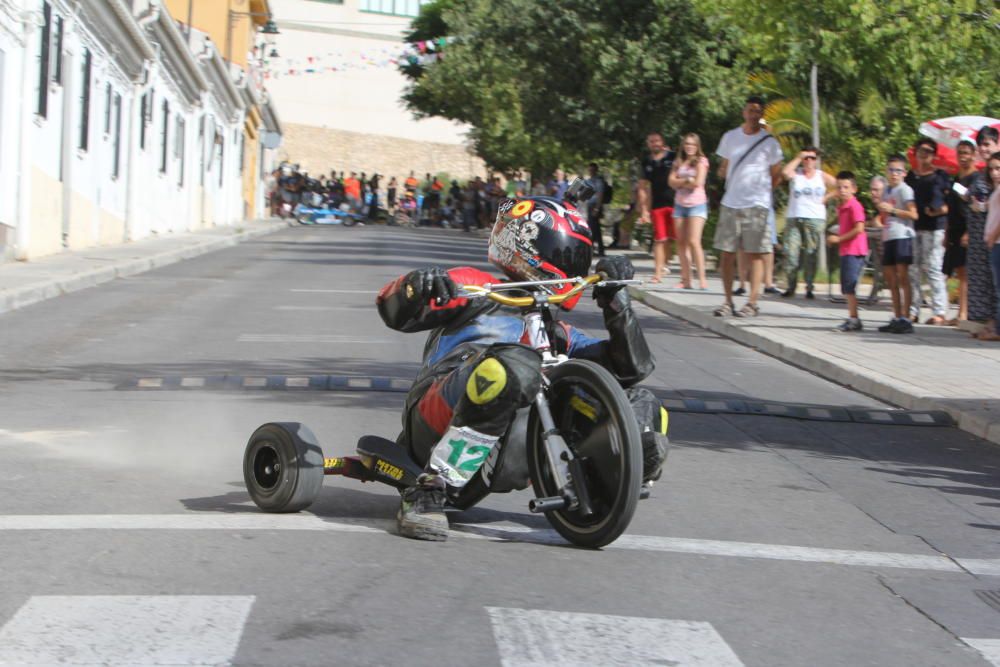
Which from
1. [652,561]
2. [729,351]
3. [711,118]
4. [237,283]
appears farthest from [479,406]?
[711,118]

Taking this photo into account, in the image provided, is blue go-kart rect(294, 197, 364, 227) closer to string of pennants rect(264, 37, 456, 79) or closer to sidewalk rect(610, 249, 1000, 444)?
string of pennants rect(264, 37, 456, 79)

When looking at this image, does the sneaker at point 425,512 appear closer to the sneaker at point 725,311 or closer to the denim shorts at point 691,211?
the sneaker at point 725,311

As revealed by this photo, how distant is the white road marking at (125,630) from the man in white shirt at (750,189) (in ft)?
36.7

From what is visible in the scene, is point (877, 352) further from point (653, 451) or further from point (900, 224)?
point (653, 451)

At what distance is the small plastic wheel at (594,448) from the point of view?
4961mm

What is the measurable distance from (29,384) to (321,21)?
84.8 metres

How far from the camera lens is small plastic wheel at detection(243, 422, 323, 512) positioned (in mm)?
5594

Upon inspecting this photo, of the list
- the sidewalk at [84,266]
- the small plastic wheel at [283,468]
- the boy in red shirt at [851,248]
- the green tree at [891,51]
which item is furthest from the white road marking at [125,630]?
the green tree at [891,51]

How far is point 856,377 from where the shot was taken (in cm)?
1107

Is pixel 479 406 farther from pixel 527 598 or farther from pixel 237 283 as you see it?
pixel 237 283

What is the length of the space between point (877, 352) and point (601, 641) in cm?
906

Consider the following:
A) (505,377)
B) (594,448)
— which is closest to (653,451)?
(594,448)

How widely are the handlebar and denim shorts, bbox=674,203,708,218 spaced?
41.6 feet

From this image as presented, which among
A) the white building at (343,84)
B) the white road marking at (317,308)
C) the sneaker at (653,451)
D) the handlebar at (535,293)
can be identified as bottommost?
the white road marking at (317,308)
